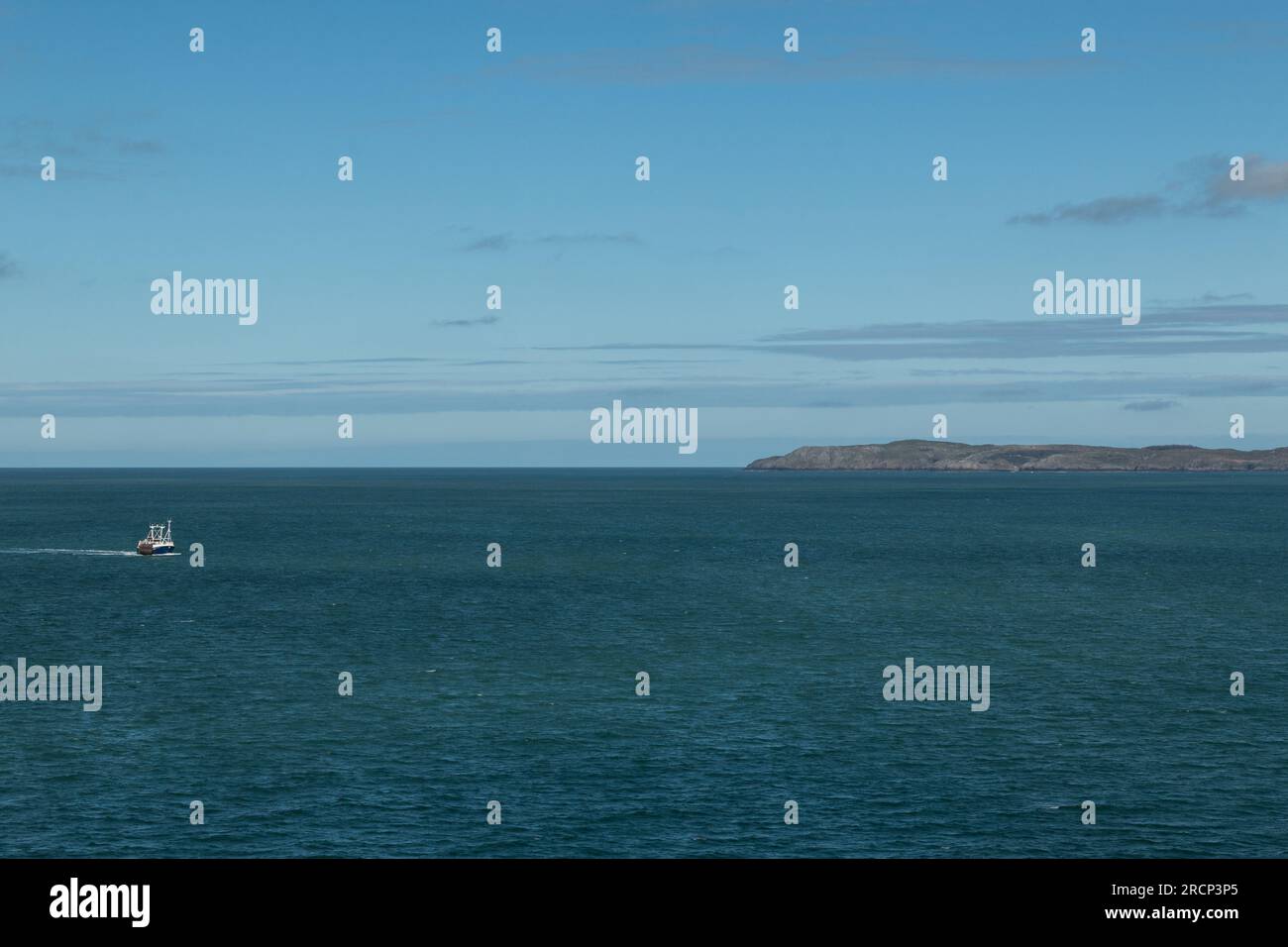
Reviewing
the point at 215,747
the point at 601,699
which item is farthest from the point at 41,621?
the point at 601,699

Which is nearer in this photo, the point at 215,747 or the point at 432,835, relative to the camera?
the point at 432,835

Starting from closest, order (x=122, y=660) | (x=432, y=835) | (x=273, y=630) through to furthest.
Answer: (x=432, y=835) < (x=122, y=660) < (x=273, y=630)

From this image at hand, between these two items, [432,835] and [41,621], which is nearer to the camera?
[432,835]

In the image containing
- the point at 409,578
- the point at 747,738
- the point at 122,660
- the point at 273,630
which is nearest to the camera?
the point at 747,738
